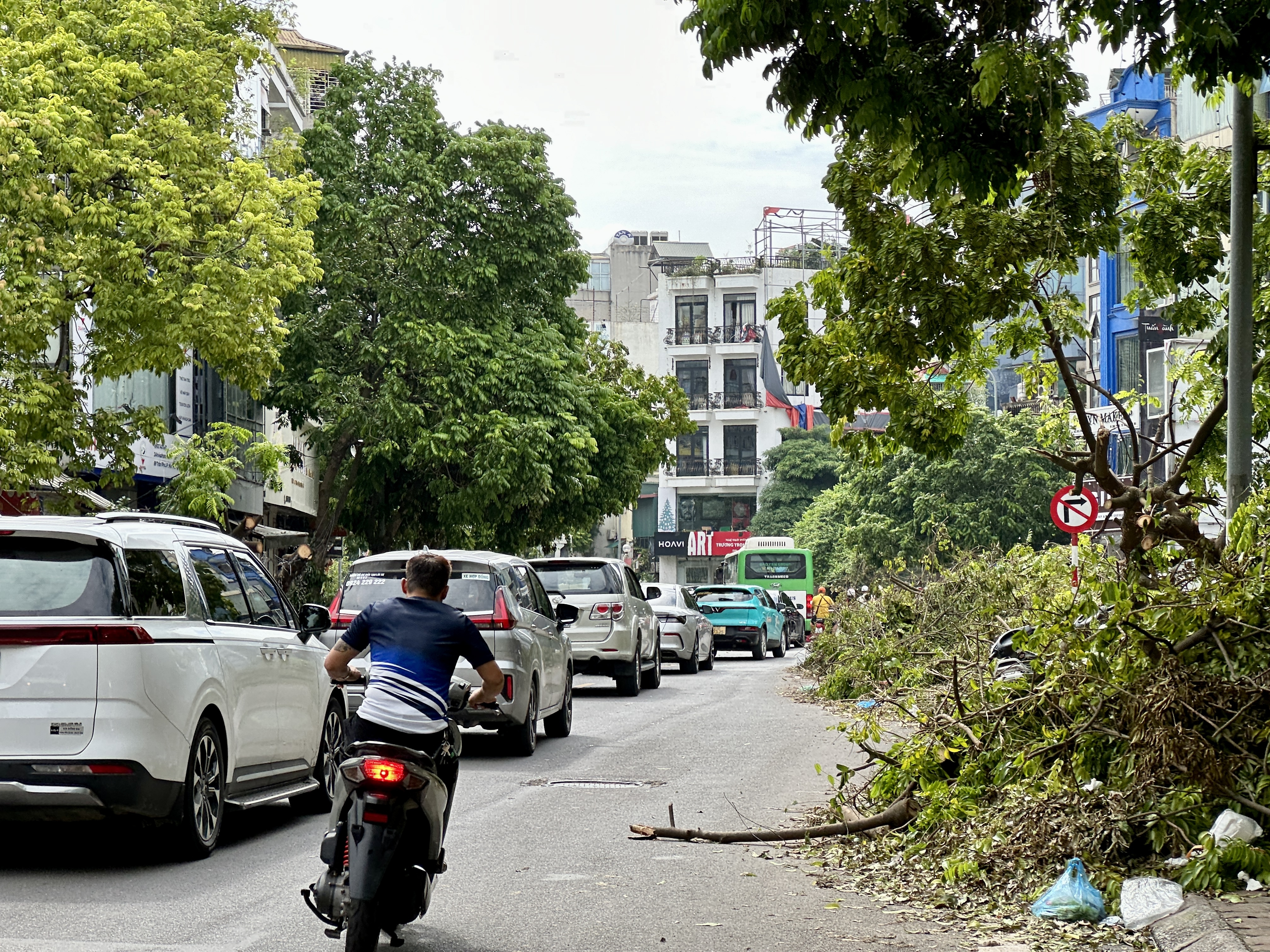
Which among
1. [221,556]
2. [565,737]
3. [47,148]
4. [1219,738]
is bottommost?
[565,737]

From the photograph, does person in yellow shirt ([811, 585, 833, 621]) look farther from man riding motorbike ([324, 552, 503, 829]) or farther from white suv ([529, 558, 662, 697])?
man riding motorbike ([324, 552, 503, 829])

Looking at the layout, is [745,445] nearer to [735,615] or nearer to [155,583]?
[735,615]

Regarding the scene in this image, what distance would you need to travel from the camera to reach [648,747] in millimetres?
15969

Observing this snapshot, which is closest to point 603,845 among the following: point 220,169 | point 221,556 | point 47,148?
point 221,556

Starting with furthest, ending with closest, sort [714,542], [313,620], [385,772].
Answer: [714,542]
[313,620]
[385,772]

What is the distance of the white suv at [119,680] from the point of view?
8.34 meters

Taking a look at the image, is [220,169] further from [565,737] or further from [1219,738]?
[1219,738]

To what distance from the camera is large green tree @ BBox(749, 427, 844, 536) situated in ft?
292

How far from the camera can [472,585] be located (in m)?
15.0

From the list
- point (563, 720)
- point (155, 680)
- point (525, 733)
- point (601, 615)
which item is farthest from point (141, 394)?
point (155, 680)

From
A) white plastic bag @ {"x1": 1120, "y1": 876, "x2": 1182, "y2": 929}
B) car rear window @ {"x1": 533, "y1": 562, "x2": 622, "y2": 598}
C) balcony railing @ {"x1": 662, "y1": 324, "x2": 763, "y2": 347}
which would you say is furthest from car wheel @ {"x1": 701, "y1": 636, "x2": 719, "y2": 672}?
balcony railing @ {"x1": 662, "y1": 324, "x2": 763, "y2": 347}

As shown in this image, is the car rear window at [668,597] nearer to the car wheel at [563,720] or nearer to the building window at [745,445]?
the car wheel at [563,720]

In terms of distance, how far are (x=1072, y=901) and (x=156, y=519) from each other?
19.0 ft

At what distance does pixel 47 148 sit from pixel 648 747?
1064 centimetres
